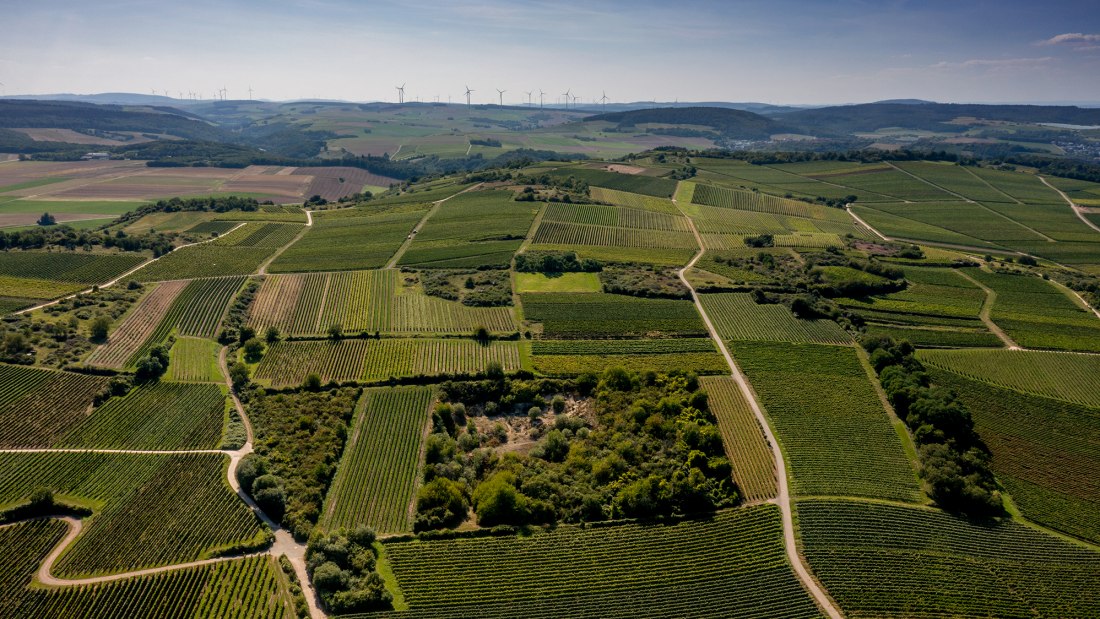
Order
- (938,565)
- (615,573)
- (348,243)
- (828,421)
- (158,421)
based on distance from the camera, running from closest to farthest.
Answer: (615,573), (938,565), (158,421), (828,421), (348,243)

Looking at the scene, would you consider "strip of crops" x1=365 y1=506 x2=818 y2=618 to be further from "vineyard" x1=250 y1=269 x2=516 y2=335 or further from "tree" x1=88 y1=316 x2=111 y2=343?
"tree" x1=88 y1=316 x2=111 y2=343

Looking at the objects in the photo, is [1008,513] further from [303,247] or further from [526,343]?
[303,247]

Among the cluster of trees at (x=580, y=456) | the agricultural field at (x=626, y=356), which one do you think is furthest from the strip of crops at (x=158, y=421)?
the agricultural field at (x=626, y=356)

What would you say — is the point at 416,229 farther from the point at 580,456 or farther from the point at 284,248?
the point at 580,456

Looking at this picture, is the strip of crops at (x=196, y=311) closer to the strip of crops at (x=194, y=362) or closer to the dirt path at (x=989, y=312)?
the strip of crops at (x=194, y=362)

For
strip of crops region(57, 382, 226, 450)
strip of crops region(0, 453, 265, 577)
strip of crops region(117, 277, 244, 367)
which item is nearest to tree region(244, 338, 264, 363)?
strip of crops region(57, 382, 226, 450)

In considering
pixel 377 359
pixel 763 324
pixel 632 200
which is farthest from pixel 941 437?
pixel 632 200
